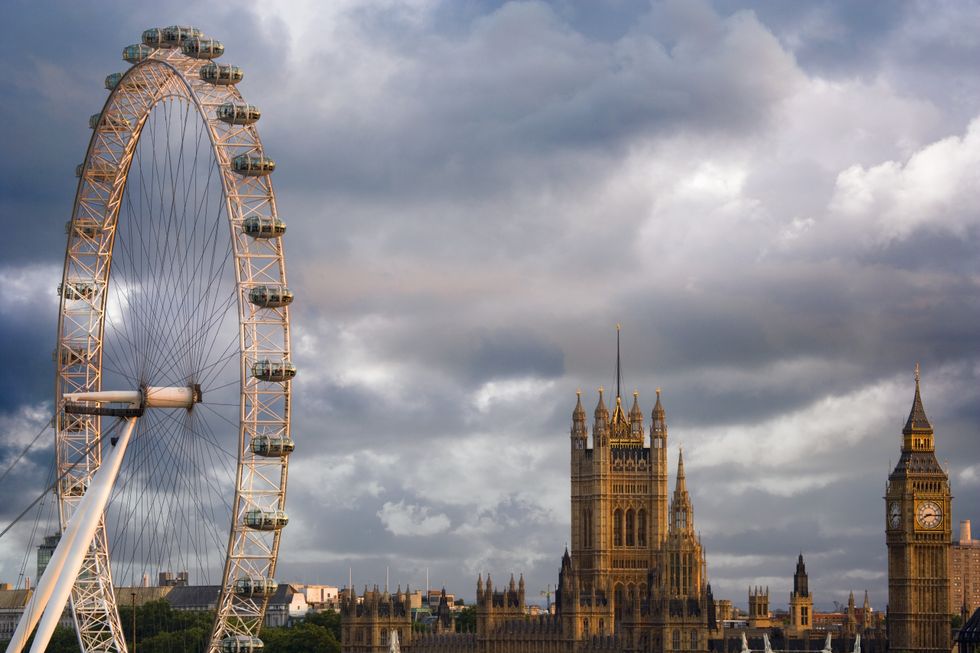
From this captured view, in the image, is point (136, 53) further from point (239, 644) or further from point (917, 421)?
point (917, 421)

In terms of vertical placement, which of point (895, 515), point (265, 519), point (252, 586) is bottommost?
point (252, 586)

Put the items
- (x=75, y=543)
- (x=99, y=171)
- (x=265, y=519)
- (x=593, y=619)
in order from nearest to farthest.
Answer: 1. (x=75, y=543)
2. (x=265, y=519)
3. (x=99, y=171)
4. (x=593, y=619)

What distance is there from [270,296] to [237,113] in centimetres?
760

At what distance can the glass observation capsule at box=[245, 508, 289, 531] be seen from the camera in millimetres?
85188

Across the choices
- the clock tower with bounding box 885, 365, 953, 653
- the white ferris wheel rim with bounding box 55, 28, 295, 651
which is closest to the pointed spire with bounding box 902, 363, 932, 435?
the clock tower with bounding box 885, 365, 953, 653

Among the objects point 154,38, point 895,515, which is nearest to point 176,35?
point 154,38

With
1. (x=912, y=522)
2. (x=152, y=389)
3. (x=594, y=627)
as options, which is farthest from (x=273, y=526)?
(x=594, y=627)

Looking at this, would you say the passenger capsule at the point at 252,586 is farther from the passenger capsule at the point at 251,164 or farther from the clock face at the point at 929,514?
the clock face at the point at 929,514

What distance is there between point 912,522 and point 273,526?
92.8 meters

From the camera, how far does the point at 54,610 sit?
244 feet

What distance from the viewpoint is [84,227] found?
312 feet

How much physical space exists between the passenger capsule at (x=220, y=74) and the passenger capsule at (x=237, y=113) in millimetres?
1223

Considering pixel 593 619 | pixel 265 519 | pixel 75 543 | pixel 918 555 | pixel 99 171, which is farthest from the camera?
pixel 593 619

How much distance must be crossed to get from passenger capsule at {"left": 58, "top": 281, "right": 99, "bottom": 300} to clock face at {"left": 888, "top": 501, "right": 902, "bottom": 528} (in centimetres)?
8948
